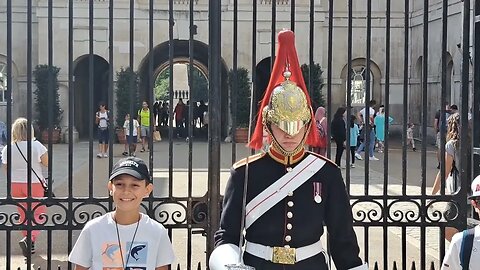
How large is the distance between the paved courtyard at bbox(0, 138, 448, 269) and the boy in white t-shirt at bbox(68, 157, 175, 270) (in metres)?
1.62

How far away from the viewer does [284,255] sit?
10.5 ft

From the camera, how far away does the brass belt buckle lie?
3.20 m

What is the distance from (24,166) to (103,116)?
10091 mm

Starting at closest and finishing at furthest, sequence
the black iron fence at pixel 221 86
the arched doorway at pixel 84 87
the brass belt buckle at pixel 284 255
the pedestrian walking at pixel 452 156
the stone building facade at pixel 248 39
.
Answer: the brass belt buckle at pixel 284 255
the black iron fence at pixel 221 86
the pedestrian walking at pixel 452 156
the stone building facade at pixel 248 39
the arched doorway at pixel 84 87

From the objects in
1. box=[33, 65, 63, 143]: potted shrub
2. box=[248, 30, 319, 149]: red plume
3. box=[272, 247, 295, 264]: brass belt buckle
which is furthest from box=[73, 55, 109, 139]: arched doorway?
box=[272, 247, 295, 264]: brass belt buckle

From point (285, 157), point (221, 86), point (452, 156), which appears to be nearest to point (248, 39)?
point (221, 86)

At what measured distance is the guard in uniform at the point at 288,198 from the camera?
3.22 m

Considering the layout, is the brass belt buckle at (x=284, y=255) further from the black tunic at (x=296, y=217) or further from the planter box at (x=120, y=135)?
the planter box at (x=120, y=135)

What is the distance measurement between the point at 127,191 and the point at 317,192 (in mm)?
1105

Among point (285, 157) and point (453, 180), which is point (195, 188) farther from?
point (285, 157)

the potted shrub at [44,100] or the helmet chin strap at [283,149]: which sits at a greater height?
the potted shrub at [44,100]

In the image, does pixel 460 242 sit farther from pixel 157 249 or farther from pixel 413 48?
pixel 413 48

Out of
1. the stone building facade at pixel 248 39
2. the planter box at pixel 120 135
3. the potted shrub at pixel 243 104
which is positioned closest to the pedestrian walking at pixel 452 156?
the stone building facade at pixel 248 39

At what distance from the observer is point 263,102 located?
3377 mm
